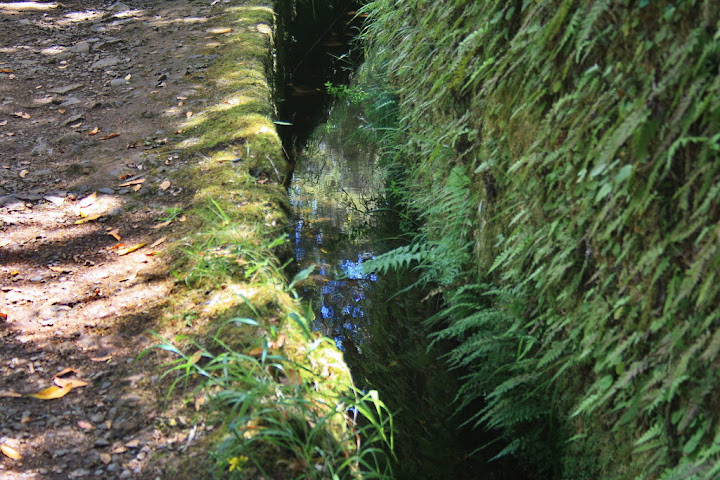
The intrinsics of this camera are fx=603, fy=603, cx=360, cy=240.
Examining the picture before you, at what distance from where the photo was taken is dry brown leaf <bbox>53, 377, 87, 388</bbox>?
2.35 m

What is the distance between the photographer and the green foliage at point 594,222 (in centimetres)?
159

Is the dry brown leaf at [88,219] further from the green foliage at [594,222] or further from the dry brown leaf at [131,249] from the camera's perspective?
the green foliage at [594,222]

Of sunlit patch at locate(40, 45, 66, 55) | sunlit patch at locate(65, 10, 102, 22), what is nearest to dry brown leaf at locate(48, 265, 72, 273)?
sunlit patch at locate(40, 45, 66, 55)

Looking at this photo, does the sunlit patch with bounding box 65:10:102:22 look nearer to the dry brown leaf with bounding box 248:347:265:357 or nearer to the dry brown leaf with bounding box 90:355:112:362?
the dry brown leaf with bounding box 90:355:112:362

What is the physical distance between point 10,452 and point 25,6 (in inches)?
254

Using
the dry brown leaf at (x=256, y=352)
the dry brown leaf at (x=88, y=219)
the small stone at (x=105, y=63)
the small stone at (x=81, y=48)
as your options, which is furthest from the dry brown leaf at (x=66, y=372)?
the small stone at (x=81, y=48)

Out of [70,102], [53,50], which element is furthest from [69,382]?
[53,50]

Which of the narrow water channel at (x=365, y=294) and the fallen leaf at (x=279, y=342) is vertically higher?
the fallen leaf at (x=279, y=342)

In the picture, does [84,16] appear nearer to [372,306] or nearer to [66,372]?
[372,306]

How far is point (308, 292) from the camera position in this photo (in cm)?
393

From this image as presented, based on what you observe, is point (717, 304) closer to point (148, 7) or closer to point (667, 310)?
point (667, 310)

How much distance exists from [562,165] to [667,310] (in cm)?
63

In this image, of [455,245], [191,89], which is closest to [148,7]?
[191,89]

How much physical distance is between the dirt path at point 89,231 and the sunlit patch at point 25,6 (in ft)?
1.79
